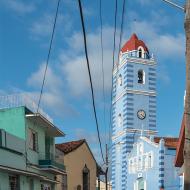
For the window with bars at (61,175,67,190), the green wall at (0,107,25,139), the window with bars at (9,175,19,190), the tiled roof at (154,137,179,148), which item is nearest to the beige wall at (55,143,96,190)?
the window with bars at (61,175,67,190)

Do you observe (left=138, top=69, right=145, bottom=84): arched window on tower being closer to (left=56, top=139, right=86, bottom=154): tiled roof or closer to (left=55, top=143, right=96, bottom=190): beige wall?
(left=56, top=139, right=86, bottom=154): tiled roof

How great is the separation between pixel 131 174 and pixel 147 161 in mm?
5125

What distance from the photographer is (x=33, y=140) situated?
28.3 metres

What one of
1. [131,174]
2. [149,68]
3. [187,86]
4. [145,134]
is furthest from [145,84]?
[187,86]

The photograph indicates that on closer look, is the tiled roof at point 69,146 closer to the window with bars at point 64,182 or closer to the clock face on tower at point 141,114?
the window with bars at point 64,182

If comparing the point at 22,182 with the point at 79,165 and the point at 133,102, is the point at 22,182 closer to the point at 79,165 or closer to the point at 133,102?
the point at 79,165

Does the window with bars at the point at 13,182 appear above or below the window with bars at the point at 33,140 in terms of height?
below

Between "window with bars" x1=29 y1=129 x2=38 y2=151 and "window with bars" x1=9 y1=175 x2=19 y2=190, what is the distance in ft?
9.76

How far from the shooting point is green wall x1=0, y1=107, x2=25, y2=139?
26141mm

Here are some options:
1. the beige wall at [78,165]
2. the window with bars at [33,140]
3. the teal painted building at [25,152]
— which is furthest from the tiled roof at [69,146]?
the window with bars at [33,140]

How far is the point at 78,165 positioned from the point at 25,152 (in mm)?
15534

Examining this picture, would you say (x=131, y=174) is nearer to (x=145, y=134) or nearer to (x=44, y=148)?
(x=145, y=134)

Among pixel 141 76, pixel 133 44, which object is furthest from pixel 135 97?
pixel 133 44

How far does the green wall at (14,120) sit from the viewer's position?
26141mm
